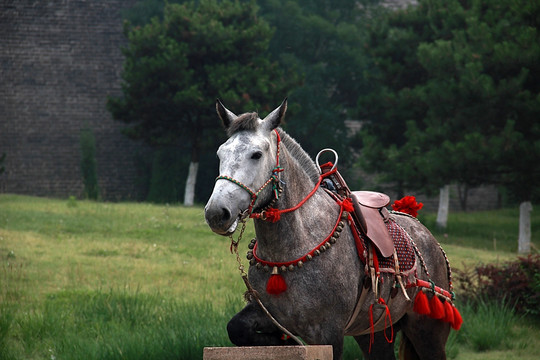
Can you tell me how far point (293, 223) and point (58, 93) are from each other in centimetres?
2105

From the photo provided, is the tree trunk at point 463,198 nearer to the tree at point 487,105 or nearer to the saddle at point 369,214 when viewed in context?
the tree at point 487,105

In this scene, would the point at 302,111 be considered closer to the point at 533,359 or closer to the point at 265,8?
the point at 265,8

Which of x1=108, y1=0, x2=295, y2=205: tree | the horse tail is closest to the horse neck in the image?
the horse tail

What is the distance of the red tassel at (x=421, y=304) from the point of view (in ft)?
15.6

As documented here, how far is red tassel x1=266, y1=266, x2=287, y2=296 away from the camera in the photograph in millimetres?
3861

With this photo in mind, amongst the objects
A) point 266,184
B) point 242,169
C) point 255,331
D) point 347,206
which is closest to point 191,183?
point 347,206

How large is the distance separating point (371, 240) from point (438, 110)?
45.4 feet

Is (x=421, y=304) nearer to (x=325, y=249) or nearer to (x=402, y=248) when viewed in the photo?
(x=402, y=248)

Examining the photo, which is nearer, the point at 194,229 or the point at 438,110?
the point at 194,229

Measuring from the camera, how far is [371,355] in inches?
207

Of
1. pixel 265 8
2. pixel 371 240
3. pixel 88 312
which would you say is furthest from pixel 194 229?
pixel 265 8

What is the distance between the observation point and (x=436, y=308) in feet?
15.9

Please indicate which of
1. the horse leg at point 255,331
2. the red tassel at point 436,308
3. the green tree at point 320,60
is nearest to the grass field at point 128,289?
the horse leg at point 255,331

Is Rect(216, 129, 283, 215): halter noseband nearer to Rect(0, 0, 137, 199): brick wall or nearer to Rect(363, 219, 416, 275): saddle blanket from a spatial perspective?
Rect(363, 219, 416, 275): saddle blanket
